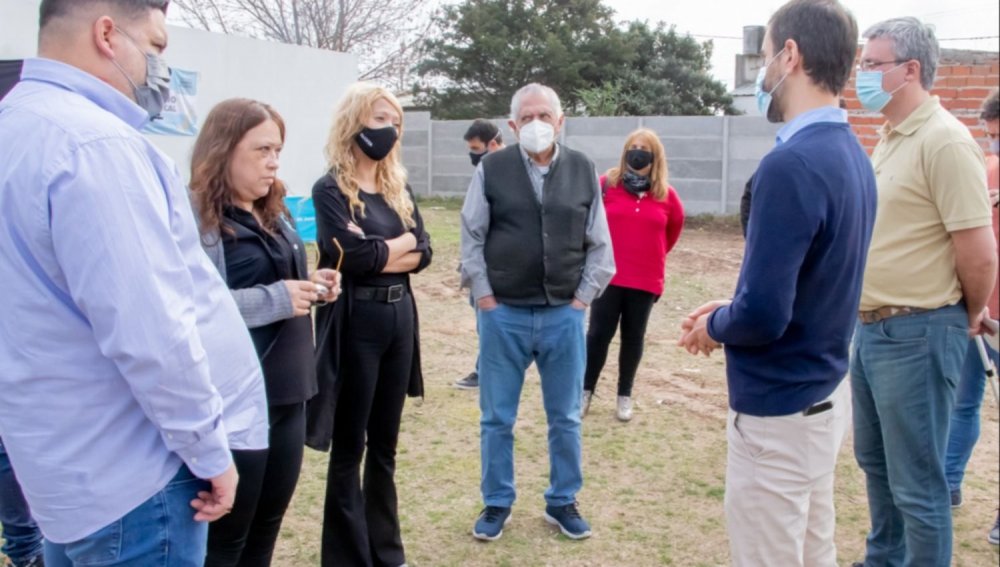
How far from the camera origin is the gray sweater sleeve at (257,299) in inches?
111

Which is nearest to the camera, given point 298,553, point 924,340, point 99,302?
point 99,302

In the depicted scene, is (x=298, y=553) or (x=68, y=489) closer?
(x=68, y=489)

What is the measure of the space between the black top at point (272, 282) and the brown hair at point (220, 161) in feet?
0.15

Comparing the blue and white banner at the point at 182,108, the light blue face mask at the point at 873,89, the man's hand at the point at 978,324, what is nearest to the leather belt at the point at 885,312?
the man's hand at the point at 978,324

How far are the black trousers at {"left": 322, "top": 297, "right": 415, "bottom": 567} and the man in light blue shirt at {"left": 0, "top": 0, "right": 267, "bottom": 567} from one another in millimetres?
1575

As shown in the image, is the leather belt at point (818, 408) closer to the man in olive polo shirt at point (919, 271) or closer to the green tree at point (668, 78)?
the man in olive polo shirt at point (919, 271)

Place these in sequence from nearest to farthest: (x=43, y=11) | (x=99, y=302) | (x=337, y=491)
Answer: (x=99, y=302) < (x=43, y=11) < (x=337, y=491)

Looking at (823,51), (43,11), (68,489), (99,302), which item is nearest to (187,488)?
(68,489)

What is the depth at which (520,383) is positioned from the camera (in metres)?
4.29

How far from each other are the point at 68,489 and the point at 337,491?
1859mm

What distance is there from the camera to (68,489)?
1.86m

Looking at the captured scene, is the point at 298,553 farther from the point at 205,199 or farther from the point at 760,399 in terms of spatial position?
the point at 760,399

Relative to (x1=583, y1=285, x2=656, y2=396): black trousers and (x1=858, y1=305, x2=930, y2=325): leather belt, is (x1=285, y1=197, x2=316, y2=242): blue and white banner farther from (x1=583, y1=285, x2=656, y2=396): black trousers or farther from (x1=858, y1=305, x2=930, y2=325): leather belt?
(x1=858, y1=305, x2=930, y2=325): leather belt

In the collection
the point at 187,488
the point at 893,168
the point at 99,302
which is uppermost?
the point at 893,168
